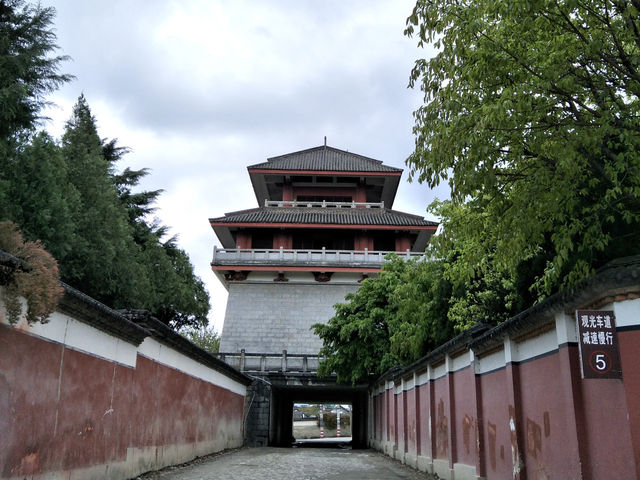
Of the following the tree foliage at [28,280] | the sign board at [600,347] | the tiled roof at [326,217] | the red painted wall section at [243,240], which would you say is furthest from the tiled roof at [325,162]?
the sign board at [600,347]

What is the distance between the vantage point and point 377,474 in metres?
11.7

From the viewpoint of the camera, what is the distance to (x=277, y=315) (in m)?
31.1

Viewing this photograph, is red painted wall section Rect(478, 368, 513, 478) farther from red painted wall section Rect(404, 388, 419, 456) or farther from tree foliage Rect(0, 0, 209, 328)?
tree foliage Rect(0, 0, 209, 328)

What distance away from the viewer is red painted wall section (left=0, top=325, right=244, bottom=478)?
19.8ft

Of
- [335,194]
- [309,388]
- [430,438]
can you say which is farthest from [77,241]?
[335,194]

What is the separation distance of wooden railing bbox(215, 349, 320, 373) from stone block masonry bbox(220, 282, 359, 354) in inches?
137

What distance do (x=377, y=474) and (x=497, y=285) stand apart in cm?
487

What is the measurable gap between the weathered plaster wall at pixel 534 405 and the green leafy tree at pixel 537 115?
116cm

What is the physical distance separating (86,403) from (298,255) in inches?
931

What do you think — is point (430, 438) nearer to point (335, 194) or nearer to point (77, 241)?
point (77, 241)

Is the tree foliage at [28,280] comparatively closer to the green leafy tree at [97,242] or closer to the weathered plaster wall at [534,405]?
the weathered plaster wall at [534,405]

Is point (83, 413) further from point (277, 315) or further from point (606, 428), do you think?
point (277, 315)

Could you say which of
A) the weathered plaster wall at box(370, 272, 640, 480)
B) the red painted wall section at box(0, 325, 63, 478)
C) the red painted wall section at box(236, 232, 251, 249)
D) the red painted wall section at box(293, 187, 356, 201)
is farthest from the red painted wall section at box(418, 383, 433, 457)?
the red painted wall section at box(293, 187, 356, 201)

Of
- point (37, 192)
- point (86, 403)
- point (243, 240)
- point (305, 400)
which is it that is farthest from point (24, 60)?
point (305, 400)
